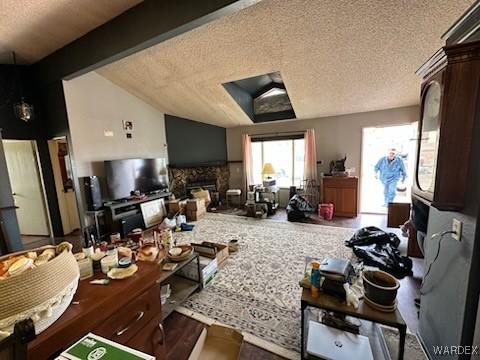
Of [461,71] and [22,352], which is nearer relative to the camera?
[22,352]

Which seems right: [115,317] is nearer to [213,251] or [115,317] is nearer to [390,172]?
[213,251]

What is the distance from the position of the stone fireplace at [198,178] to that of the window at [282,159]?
96 cm

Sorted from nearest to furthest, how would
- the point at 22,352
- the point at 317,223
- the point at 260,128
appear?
the point at 22,352 → the point at 317,223 → the point at 260,128

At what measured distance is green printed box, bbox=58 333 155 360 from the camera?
62cm

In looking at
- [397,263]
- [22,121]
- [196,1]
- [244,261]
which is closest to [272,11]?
[196,1]

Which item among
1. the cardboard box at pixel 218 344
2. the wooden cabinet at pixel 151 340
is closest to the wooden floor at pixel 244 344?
the cardboard box at pixel 218 344

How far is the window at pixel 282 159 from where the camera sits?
5.54 meters

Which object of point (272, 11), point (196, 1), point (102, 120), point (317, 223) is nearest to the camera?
point (196, 1)

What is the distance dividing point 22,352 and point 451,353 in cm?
196

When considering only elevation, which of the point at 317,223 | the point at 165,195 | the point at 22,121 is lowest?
the point at 317,223

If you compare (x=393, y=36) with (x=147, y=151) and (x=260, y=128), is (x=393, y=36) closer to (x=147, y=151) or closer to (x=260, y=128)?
(x=260, y=128)

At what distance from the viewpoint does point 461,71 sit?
1.08 metres

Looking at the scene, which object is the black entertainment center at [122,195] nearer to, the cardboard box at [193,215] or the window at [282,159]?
the cardboard box at [193,215]

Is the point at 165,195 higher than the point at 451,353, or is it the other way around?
the point at 165,195
